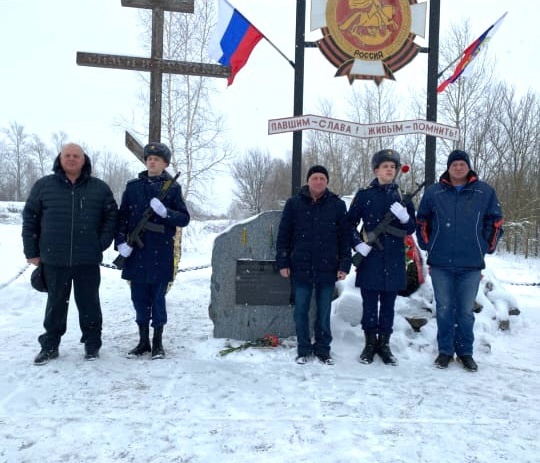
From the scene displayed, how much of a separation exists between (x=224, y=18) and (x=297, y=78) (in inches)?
55.8

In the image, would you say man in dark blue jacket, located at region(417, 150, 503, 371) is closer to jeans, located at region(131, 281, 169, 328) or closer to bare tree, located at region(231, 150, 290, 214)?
jeans, located at region(131, 281, 169, 328)

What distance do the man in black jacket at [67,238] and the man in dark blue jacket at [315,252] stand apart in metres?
1.76

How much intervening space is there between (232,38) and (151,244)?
11.8 ft

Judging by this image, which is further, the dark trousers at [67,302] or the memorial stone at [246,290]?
the memorial stone at [246,290]

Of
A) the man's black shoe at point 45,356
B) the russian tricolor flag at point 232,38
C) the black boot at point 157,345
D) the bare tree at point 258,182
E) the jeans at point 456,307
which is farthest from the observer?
the bare tree at point 258,182

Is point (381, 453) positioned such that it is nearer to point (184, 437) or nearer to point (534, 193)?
point (184, 437)

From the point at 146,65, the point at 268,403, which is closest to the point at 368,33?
the point at 146,65

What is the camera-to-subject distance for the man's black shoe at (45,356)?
12.8ft

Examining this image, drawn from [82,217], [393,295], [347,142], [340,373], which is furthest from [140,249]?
[347,142]

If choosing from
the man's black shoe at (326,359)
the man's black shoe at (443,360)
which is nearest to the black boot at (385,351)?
the man's black shoe at (443,360)

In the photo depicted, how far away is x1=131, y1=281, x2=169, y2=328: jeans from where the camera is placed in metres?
4.19

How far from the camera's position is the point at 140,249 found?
4156mm

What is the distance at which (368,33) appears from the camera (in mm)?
6020

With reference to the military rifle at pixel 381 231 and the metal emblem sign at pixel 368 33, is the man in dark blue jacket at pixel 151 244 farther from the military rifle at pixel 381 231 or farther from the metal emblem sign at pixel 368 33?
the metal emblem sign at pixel 368 33
